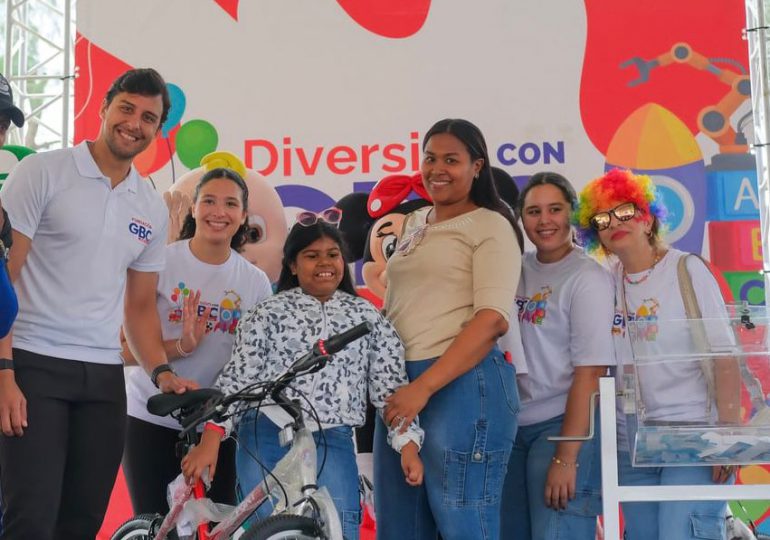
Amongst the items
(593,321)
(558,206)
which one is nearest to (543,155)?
(558,206)

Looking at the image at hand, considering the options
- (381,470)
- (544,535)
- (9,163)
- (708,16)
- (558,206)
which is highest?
(708,16)

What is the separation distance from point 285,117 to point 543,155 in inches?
47.7

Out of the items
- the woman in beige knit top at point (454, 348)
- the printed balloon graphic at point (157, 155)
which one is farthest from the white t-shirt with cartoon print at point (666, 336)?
the printed balloon graphic at point (157, 155)

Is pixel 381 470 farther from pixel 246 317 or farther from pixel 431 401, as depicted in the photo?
pixel 246 317

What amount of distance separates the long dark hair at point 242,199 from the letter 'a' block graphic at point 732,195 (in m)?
2.06

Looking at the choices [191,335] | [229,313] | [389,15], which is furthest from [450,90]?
[191,335]

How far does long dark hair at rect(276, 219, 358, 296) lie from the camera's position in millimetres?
2824

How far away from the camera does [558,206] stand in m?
3.15

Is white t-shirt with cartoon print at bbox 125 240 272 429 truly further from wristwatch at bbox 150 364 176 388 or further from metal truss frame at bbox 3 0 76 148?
metal truss frame at bbox 3 0 76 148

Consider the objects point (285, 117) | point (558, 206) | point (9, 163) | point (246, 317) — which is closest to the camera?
point (246, 317)

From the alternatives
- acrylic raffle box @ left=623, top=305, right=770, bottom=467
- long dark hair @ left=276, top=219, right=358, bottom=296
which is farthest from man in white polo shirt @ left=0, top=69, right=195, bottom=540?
acrylic raffle box @ left=623, top=305, right=770, bottom=467

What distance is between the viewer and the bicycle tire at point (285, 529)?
6.75ft

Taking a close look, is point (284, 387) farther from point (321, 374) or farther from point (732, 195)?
point (732, 195)

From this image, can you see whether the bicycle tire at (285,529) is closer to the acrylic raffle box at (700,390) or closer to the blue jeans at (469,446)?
the blue jeans at (469,446)
